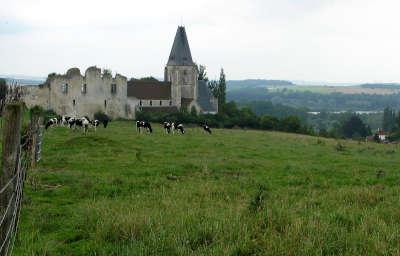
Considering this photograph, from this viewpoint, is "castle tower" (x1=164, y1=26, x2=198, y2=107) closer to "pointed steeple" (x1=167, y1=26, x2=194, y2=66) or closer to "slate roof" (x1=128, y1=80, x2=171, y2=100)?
"pointed steeple" (x1=167, y1=26, x2=194, y2=66)

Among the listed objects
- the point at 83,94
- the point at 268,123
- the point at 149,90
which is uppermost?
the point at 149,90

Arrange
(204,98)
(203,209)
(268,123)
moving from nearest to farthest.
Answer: (203,209)
(268,123)
(204,98)

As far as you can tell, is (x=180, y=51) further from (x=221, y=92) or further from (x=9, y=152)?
(x=9, y=152)

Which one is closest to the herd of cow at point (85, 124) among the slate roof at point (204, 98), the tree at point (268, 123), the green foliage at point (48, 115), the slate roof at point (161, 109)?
the green foliage at point (48, 115)

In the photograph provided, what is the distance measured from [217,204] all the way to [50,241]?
4.32 meters

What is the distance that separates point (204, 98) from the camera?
90625 millimetres

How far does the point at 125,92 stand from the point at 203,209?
68.9 meters

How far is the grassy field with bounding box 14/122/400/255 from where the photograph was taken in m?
8.80

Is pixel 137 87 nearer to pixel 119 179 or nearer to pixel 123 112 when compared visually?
pixel 123 112

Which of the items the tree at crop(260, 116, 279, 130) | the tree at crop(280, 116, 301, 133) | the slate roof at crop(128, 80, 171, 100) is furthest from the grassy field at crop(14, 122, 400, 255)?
the slate roof at crop(128, 80, 171, 100)

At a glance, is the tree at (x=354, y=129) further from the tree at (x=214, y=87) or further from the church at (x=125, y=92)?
the church at (x=125, y=92)

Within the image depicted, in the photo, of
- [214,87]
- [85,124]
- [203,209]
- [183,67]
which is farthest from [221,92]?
[203,209]

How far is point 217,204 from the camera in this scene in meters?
12.4

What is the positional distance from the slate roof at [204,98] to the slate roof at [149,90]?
21.2ft
